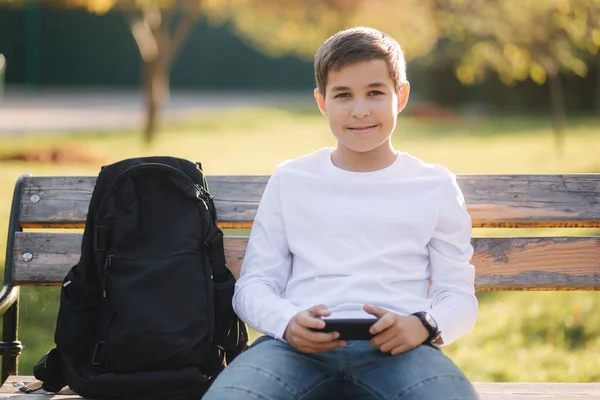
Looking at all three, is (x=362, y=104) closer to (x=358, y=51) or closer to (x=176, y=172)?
(x=358, y=51)

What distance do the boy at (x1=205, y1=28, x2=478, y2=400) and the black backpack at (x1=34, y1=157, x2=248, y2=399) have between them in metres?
0.16

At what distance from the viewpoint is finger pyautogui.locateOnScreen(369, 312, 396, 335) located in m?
2.41

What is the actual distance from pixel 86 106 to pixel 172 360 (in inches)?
893

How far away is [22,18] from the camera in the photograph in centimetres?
3002

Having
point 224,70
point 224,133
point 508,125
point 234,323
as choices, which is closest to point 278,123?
point 224,133

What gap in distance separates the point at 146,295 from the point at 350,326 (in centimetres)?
73

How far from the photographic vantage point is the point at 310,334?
244 cm

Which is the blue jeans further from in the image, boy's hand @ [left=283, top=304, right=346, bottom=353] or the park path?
the park path

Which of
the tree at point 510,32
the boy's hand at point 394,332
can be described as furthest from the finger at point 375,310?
the tree at point 510,32

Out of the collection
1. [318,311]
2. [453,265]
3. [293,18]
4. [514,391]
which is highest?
[293,18]

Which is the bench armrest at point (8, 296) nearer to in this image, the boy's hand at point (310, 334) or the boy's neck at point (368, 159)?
the boy's hand at point (310, 334)

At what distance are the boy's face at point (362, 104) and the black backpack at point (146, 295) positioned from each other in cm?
56

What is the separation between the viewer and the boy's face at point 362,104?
270 centimetres

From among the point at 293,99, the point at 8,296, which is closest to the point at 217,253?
the point at 8,296
